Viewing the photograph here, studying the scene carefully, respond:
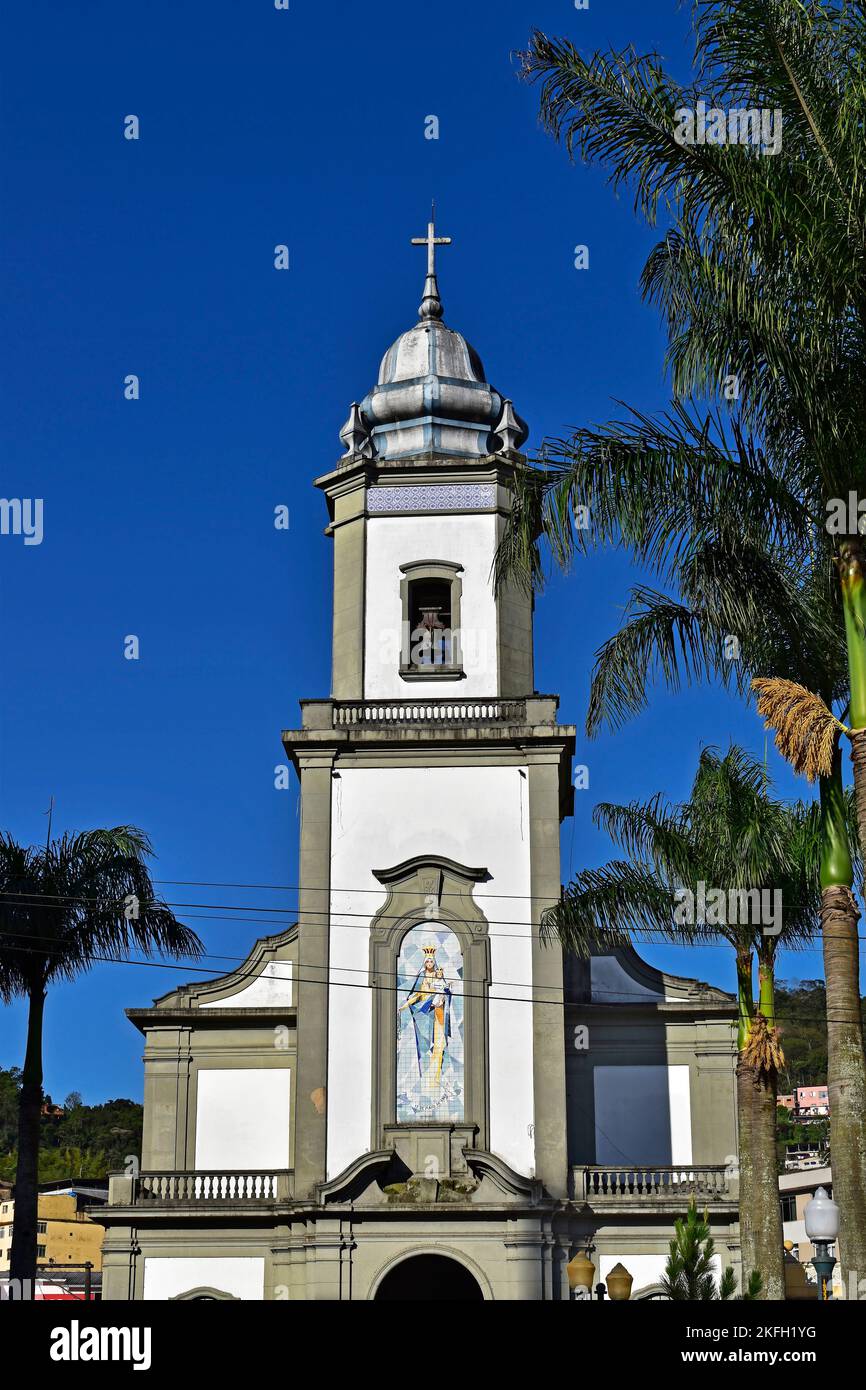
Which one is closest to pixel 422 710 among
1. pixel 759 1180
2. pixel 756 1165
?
pixel 756 1165

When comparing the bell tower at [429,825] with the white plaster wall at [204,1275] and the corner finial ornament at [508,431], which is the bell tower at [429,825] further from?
the white plaster wall at [204,1275]

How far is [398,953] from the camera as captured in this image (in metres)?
35.0

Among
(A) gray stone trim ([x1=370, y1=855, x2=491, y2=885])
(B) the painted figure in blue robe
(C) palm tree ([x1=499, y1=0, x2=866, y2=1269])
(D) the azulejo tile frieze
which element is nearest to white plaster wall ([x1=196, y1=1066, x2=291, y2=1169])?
(B) the painted figure in blue robe

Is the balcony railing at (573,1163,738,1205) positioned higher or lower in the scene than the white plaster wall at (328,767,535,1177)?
lower

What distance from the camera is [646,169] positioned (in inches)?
745

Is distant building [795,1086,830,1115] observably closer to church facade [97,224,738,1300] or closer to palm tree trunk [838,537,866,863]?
church facade [97,224,738,1300]

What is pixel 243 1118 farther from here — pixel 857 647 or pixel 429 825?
pixel 857 647

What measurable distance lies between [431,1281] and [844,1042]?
18324mm

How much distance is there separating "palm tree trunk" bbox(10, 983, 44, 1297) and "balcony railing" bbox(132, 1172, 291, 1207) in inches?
150

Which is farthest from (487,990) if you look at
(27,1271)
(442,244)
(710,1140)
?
(442,244)

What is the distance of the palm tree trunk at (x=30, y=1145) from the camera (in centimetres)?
2980

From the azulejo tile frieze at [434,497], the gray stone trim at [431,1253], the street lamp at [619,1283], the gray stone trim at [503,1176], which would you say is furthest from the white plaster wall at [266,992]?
the street lamp at [619,1283]

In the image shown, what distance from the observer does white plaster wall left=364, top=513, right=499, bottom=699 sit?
37469mm
